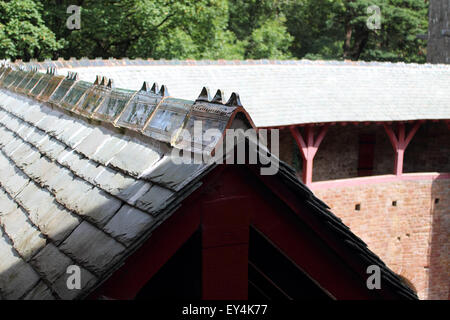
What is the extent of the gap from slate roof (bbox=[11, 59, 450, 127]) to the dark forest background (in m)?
5.19

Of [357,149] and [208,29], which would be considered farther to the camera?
[208,29]

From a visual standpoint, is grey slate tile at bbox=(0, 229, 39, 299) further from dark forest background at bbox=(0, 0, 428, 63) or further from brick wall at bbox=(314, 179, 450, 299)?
dark forest background at bbox=(0, 0, 428, 63)

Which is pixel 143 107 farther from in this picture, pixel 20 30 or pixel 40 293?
pixel 20 30

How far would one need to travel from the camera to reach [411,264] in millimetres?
12820

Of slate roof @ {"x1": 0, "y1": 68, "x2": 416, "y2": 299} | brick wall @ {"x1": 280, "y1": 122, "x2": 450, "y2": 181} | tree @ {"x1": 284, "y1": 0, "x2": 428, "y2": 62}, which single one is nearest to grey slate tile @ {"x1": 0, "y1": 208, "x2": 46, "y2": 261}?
slate roof @ {"x1": 0, "y1": 68, "x2": 416, "y2": 299}

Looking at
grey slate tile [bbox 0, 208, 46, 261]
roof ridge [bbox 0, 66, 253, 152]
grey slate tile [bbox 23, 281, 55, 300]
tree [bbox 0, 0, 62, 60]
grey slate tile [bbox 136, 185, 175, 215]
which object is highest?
tree [bbox 0, 0, 62, 60]

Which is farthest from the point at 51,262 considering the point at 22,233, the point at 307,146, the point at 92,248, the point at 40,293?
the point at 307,146

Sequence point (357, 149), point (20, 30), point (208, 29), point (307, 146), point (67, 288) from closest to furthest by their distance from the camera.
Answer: point (67, 288)
point (307, 146)
point (357, 149)
point (20, 30)
point (208, 29)

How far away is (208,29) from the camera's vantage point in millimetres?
20234

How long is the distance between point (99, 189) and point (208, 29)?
18.5 m

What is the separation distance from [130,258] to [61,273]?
15.6 inches

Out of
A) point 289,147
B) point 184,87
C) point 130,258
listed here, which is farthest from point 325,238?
point 289,147

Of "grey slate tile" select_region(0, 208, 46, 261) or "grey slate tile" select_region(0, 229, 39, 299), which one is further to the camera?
"grey slate tile" select_region(0, 208, 46, 261)

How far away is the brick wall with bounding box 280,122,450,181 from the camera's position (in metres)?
13.4
